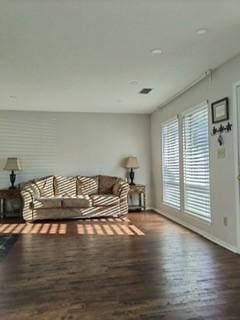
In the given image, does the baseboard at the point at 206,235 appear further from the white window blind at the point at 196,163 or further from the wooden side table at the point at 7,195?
the wooden side table at the point at 7,195

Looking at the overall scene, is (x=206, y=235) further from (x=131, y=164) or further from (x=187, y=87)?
(x=131, y=164)

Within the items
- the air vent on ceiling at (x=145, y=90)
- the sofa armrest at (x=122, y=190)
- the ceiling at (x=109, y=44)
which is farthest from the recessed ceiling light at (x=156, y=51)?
the sofa armrest at (x=122, y=190)

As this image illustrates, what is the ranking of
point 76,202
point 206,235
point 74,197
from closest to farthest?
point 206,235 < point 76,202 < point 74,197

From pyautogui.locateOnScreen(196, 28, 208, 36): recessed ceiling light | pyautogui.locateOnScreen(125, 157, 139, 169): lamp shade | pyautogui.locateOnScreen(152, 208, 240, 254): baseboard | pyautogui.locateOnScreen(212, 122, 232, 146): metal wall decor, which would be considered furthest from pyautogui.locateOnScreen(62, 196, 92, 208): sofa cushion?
pyautogui.locateOnScreen(196, 28, 208, 36): recessed ceiling light

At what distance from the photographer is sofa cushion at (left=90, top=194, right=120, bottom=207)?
667 cm

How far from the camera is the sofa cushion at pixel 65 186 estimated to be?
23.2 feet

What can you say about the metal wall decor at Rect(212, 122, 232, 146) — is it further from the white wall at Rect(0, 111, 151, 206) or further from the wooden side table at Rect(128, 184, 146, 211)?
the white wall at Rect(0, 111, 151, 206)

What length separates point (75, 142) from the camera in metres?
7.62

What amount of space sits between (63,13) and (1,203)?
17.4 ft

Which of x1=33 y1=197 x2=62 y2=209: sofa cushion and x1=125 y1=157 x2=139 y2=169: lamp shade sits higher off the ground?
x1=125 y1=157 x2=139 y2=169: lamp shade

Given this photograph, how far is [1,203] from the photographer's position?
7.08 metres

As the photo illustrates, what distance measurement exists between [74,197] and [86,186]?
0.63 meters

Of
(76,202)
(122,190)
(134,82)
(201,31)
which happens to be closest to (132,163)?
(122,190)

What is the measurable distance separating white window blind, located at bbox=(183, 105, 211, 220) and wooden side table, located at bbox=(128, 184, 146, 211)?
1.77 m
